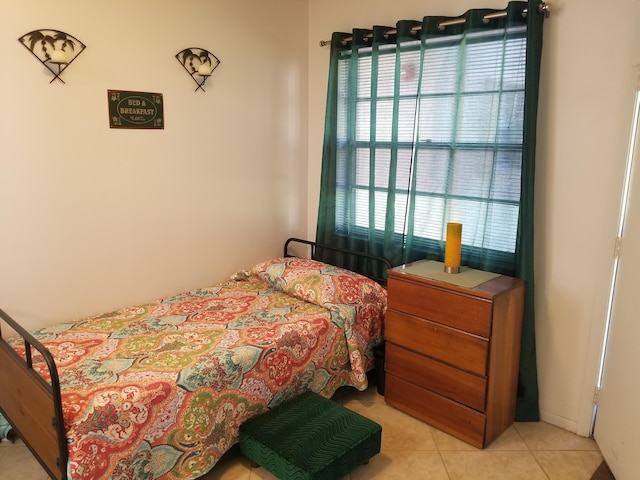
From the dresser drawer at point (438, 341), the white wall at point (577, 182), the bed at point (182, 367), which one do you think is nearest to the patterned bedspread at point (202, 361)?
the bed at point (182, 367)

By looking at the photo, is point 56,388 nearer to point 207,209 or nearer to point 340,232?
point 207,209

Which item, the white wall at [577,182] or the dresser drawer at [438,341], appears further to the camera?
the dresser drawer at [438,341]

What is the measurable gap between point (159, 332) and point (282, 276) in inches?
34.2

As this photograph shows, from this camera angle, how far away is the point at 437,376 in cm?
258

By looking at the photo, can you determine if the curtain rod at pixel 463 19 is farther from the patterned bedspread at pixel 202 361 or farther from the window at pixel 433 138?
the patterned bedspread at pixel 202 361

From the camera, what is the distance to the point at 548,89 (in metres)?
2.49

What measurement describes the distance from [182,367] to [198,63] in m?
1.85

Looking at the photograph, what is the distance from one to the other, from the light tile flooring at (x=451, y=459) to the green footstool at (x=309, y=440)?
0.48ft

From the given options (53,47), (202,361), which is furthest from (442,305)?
(53,47)

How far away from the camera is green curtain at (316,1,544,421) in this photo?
254 cm

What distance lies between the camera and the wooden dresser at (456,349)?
7.86ft

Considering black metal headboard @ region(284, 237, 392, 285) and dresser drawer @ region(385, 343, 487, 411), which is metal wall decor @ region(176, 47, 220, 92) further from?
dresser drawer @ region(385, 343, 487, 411)

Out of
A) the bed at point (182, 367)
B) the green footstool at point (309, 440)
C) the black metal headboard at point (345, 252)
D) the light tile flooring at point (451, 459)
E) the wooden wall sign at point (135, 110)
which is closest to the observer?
the bed at point (182, 367)

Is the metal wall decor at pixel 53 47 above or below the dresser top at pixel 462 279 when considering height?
above
